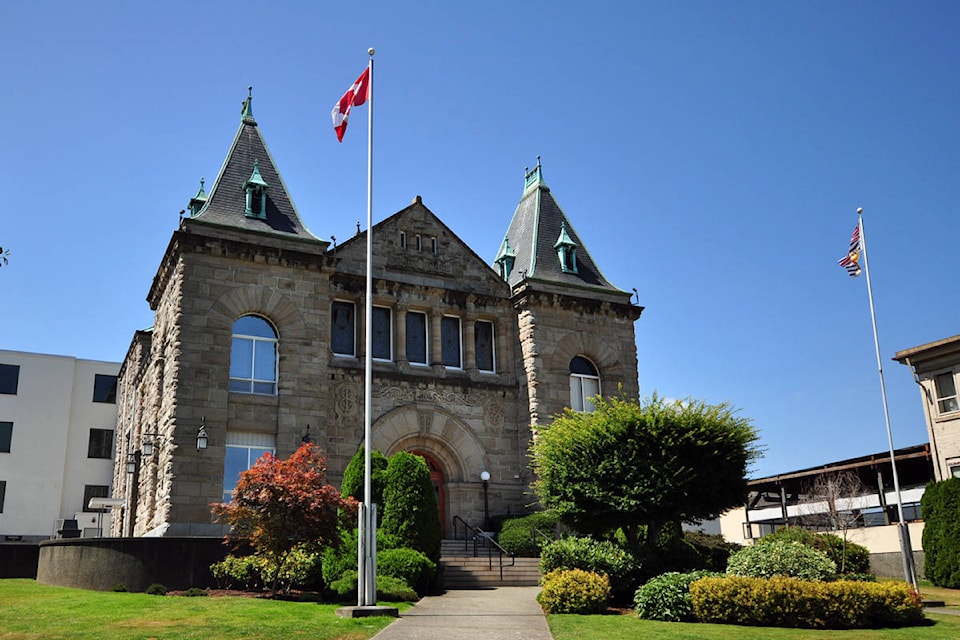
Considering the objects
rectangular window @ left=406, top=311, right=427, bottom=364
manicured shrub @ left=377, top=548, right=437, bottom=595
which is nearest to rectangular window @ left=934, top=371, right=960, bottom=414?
rectangular window @ left=406, top=311, right=427, bottom=364

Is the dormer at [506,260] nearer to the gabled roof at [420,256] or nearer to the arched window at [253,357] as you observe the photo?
the gabled roof at [420,256]

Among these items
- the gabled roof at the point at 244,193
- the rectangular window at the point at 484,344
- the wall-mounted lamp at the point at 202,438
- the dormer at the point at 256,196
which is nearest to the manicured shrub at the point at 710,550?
the rectangular window at the point at 484,344

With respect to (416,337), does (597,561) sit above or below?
below

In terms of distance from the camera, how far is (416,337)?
31.4 metres

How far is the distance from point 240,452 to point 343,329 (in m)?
5.68

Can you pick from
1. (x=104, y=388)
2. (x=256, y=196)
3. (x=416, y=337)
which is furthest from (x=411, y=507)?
(x=104, y=388)

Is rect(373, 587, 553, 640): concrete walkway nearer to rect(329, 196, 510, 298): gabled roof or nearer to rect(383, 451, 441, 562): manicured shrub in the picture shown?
rect(383, 451, 441, 562): manicured shrub

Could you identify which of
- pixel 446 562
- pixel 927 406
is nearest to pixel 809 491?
pixel 927 406

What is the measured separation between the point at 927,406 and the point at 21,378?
144ft

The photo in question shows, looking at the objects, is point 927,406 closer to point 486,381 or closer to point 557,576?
point 486,381

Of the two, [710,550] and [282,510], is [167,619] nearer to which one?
[282,510]

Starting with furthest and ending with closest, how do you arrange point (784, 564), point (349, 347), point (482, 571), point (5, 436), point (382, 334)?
point (5, 436), point (382, 334), point (349, 347), point (482, 571), point (784, 564)

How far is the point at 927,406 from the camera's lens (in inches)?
1268

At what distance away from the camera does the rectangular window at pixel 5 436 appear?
46.0 meters
